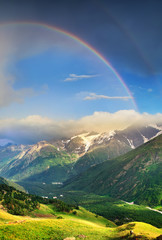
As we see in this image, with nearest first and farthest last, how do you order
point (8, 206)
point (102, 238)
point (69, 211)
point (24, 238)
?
1. point (24, 238)
2. point (102, 238)
3. point (8, 206)
4. point (69, 211)

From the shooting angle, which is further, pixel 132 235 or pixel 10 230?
pixel 132 235

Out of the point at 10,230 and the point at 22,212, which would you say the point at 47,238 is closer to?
the point at 10,230

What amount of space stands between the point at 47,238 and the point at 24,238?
1000 cm

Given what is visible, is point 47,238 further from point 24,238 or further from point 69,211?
point 69,211

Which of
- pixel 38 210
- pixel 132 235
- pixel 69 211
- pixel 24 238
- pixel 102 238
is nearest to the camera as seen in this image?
pixel 24 238

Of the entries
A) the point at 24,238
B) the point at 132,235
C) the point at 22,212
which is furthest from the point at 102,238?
the point at 22,212

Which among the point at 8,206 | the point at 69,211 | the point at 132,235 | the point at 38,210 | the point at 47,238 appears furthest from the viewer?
the point at 69,211

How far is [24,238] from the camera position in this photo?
2170 inches

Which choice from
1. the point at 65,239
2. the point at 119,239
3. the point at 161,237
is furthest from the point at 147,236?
the point at 65,239

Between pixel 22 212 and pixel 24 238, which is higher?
pixel 24 238

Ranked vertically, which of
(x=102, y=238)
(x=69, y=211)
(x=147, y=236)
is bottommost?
(x=69, y=211)

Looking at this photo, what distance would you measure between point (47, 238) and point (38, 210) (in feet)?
316

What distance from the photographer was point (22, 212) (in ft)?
423

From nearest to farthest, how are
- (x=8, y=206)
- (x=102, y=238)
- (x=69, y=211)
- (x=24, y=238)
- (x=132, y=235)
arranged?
(x=24, y=238) → (x=132, y=235) → (x=102, y=238) → (x=8, y=206) → (x=69, y=211)
